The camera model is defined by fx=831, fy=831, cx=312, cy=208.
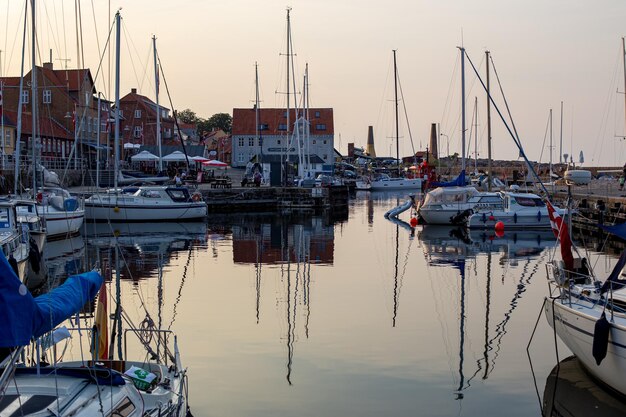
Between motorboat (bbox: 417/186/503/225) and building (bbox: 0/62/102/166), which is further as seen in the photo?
building (bbox: 0/62/102/166)

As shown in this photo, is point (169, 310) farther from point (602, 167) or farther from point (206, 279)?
point (602, 167)

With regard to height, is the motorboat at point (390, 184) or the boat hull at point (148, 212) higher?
the motorboat at point (390, 184)

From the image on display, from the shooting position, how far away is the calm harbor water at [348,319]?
15.2 metres

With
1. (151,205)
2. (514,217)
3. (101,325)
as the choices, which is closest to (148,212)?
(151,205)

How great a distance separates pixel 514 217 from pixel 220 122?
142312mm

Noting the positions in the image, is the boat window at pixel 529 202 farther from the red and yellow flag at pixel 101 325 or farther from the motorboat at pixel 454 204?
the red and yellow flag at pixel 101 325

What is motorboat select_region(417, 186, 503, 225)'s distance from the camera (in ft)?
161

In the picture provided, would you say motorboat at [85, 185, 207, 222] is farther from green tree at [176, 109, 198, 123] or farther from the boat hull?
green tree at [176, 109, 198, 123]

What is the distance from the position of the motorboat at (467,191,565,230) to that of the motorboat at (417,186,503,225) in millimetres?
700

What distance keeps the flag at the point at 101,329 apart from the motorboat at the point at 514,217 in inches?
1388

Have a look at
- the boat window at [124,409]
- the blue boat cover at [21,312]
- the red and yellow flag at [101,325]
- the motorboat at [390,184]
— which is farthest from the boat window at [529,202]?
the motorboat at [390,184]

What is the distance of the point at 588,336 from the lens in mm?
14750

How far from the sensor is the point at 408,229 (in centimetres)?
5084

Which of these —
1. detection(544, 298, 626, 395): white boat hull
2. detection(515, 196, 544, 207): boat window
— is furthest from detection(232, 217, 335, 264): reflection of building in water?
detection(544, 298, 626, 395): white boat hull
